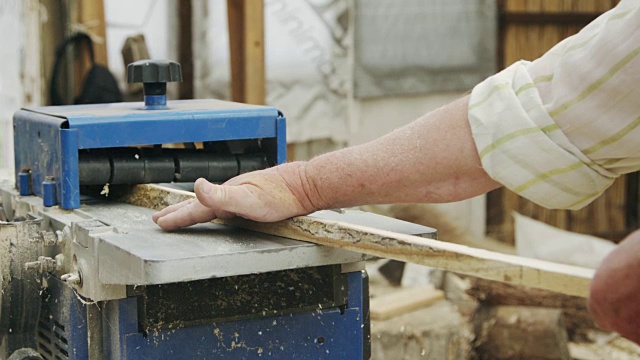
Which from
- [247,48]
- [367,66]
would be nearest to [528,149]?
[247,48]

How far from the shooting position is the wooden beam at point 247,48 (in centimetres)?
389

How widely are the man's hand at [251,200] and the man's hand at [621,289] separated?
2.02 feet

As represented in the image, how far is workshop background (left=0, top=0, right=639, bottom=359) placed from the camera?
378cm

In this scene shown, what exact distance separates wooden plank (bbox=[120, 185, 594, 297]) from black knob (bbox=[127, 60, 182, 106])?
0.35 meters

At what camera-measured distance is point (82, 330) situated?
4.82ft

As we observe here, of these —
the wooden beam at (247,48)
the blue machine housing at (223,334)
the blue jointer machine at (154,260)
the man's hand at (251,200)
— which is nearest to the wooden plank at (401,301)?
the wooden beam at (247,48)

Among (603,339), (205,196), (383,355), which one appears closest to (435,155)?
(205,196)

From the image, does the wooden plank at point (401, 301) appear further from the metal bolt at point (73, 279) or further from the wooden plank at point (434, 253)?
the metal bolt at point (73, 279)

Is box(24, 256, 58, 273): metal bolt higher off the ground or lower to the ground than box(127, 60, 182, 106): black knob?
lower

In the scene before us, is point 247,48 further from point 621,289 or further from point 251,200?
point 621,289

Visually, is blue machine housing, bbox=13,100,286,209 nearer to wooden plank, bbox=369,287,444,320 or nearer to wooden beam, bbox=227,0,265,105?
wooden plank, bbox=369,287,444,320

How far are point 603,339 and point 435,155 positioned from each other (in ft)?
10.0

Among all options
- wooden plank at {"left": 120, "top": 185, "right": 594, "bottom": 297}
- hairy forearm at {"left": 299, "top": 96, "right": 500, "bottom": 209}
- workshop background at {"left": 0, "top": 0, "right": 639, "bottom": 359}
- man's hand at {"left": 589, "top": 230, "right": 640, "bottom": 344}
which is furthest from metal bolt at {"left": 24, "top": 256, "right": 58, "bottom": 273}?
workshop background at {"left": 0, "top": 0, "right": 639, "bottom": 359}

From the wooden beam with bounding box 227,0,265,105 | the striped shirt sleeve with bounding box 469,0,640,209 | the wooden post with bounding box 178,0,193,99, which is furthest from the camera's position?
the wooden post with bounding box 178,0,193,99
